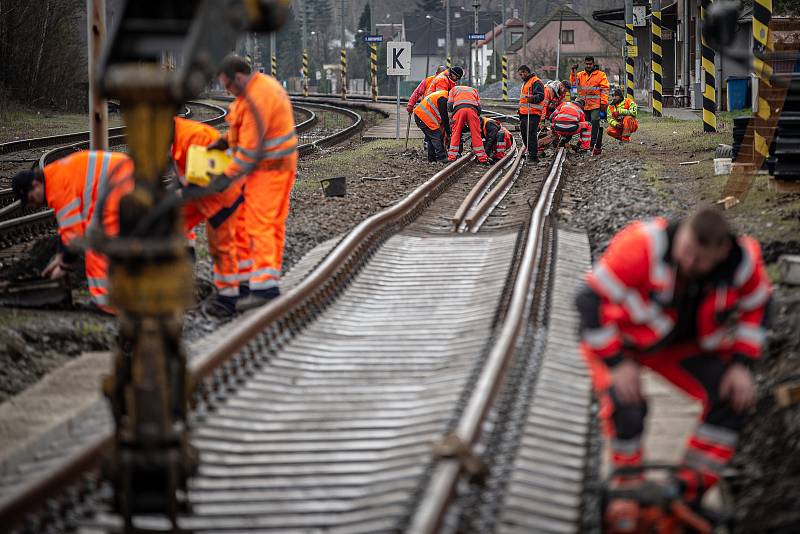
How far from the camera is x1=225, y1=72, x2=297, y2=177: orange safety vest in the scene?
825 cm

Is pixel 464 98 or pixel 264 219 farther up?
pixel 464 98

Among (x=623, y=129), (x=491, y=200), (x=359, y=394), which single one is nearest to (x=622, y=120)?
(x=623, y=129)

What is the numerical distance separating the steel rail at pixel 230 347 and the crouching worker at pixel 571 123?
21.6 ft

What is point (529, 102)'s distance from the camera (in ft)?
59.4

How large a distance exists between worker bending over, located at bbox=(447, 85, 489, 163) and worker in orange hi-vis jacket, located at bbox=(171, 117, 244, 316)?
8.93 metres

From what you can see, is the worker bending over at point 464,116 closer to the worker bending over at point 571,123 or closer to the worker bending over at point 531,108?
the worker bending over at point 531,108

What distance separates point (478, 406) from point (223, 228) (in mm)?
3544

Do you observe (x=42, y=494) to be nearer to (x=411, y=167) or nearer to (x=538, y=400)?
(x=538, y=400)

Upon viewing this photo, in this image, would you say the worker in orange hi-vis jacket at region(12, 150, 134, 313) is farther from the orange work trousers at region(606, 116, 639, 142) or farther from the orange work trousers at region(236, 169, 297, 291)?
the orange work trousers at region(606, 116, 639, 142)

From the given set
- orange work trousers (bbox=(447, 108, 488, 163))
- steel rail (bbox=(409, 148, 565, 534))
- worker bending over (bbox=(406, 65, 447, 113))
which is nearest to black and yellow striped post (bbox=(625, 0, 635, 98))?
worker bending over (bbox=(406, 65, 447, 113))

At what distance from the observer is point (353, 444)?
5.62m

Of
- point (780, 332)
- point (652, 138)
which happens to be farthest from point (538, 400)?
point (652, 138)

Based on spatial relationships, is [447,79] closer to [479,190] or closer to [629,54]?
[479,190]

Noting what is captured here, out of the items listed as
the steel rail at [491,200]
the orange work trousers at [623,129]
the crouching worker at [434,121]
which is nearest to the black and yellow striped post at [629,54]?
the orange work trousers at [623,129]
